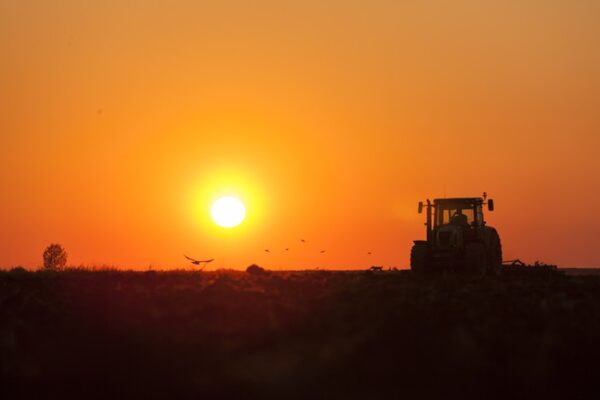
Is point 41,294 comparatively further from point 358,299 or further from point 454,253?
point 454,253

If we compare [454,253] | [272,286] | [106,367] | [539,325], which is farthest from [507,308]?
[454,253]

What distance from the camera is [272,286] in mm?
24750

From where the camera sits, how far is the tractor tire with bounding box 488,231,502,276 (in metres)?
39.5

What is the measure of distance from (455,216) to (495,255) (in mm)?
3280

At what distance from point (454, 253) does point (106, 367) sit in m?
26.1

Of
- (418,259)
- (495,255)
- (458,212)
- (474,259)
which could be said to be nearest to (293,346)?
(474,259)

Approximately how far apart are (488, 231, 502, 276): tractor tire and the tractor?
187 mm

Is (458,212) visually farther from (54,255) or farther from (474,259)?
(54,255)

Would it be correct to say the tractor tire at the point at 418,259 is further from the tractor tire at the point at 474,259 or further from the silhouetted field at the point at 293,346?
the silhouetted field at the point at 293,346

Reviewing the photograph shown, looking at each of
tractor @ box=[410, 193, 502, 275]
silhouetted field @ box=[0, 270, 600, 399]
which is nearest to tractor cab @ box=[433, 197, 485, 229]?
tractor @ box=[410, 193, 502, 275]

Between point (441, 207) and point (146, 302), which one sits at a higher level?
point (441, 207)

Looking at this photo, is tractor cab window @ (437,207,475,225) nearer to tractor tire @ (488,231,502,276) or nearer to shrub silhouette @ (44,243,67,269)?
tractor tire @ (488,231,502,276)

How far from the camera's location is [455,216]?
38969 mm

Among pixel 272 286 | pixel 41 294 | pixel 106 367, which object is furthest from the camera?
pixel 272 286
